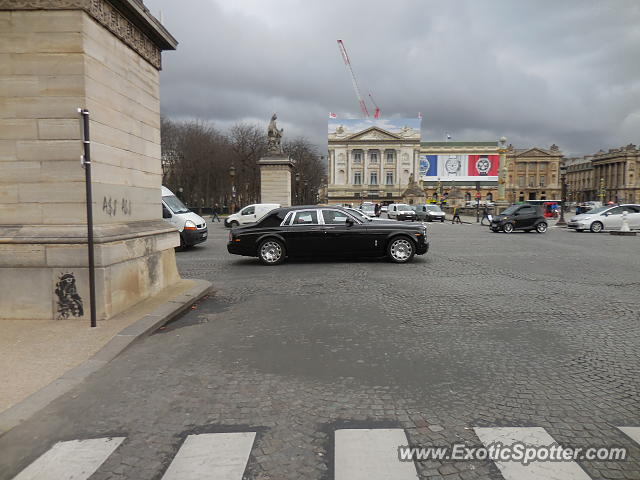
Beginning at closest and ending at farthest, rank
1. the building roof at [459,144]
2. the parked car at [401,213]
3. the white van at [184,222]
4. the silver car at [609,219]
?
the white van at [184,222]
the silver car at [609,219]
the parked car at [401,213]
the building roof at [459,144]

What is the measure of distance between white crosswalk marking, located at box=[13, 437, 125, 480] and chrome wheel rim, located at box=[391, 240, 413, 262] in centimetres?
943

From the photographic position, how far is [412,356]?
474 cm

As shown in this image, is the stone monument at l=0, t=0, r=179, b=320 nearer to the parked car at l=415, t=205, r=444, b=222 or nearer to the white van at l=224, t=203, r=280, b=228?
the white van at l=224, t=203, r=280, b=228

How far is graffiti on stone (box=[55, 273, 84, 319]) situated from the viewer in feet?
19.6

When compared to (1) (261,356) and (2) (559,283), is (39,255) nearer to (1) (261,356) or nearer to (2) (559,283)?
(1) (261,356)

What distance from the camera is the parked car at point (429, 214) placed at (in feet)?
141

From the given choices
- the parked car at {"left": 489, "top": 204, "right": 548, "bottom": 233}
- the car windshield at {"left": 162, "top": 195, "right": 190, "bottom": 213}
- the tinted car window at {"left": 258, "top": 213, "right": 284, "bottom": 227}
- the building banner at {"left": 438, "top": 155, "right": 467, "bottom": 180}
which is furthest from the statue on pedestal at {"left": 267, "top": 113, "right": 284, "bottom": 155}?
the building banner at {"left": 438, "top": 155, "right": 467, "bottom": 180}

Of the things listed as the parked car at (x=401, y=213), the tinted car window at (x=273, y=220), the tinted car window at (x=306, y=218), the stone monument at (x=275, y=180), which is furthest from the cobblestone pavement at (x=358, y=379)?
the parked car at (x=401, y=213)

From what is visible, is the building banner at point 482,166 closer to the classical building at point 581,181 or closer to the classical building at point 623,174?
the classical building at point 581,181

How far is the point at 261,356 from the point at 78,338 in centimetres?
214

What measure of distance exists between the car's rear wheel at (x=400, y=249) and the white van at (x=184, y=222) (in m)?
7.46

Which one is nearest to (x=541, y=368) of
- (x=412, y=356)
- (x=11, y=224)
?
(x=412, y=356)

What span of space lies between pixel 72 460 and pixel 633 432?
141 inches

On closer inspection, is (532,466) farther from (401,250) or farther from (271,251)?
(271,251)
